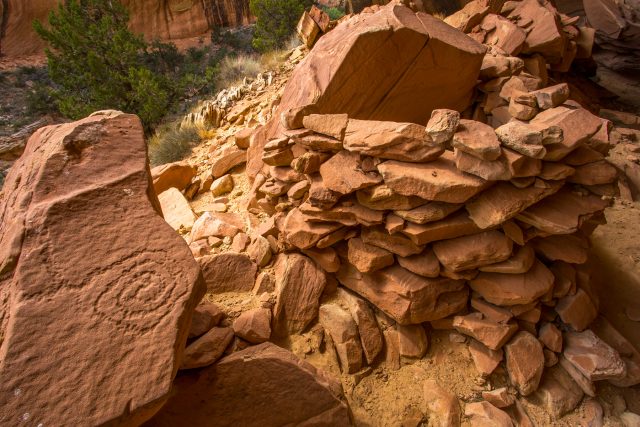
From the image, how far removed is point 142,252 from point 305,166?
145 cm

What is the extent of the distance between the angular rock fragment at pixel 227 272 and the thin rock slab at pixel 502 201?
71.1 inches

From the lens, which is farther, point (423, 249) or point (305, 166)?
point (305, 166)

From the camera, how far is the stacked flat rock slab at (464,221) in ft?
7.48

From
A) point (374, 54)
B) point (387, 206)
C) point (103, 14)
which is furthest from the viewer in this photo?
point (103, 14)

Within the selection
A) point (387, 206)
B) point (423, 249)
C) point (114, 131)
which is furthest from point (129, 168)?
point (423, 249)

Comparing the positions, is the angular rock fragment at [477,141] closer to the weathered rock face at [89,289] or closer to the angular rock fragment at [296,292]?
the angular rock fragment at [296,292]

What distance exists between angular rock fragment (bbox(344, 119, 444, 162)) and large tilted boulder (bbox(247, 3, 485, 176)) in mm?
847

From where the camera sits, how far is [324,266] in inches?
114

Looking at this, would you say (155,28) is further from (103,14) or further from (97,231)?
(97,231)

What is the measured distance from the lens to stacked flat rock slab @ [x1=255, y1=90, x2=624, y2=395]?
228cm

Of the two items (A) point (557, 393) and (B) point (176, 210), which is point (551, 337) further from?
(B) point (176, 210)

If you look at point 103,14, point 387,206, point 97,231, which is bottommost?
point 387,206

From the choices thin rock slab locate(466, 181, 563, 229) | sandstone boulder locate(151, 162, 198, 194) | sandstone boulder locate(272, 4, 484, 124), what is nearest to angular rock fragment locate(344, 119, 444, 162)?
thin rock slab locate(466, 181, 563, 229)

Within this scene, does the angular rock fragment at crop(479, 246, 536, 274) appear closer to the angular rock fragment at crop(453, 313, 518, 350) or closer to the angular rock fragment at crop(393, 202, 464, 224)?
the angular rock fragment at crop(453, 313, 518, 350)
